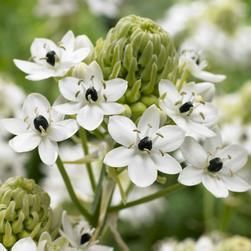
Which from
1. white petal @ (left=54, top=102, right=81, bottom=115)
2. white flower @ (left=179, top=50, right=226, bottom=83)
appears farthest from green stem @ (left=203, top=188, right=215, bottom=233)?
white petal @ (left=54, top=102, right=81, bottom=115)

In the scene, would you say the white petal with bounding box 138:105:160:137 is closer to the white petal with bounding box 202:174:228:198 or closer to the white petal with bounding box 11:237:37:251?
the white petal with bounding box 202:174:228:198

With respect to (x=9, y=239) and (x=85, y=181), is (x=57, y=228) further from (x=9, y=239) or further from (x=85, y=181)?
(x=85, y=181)

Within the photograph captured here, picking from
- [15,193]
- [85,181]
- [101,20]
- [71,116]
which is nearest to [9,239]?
[15,193]

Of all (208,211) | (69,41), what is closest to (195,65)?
(69,41)

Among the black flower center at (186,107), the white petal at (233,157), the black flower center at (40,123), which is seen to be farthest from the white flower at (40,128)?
the white petal at (233,157)

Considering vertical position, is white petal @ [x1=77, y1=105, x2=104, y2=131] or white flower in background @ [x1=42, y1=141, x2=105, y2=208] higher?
white petal @ [x1=77, y1=105, x2=104, y2=131]

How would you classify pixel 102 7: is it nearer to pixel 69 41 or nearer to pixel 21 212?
pixel 69 41
